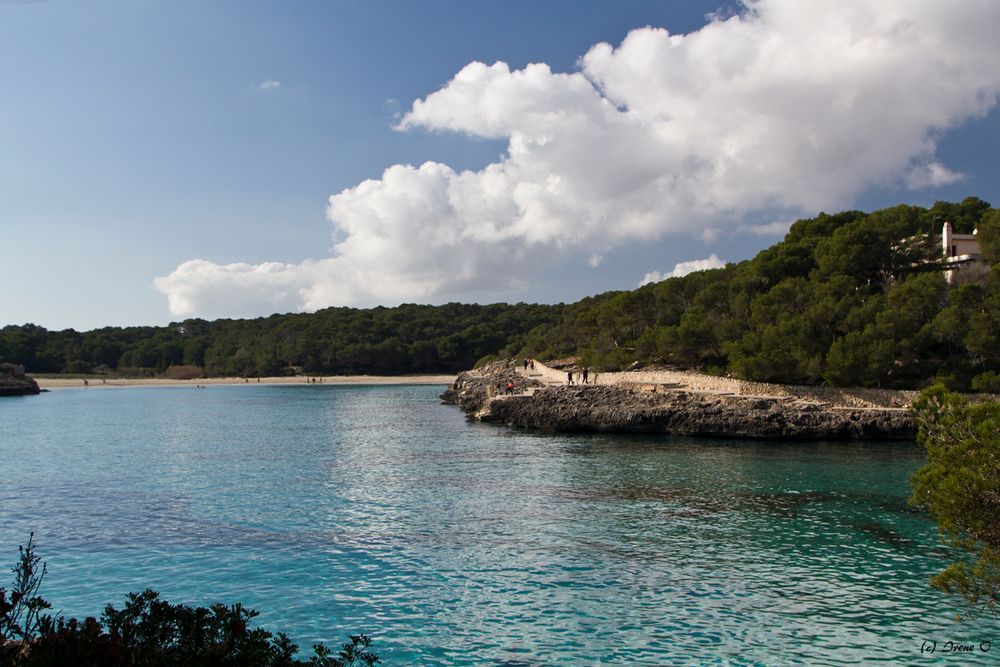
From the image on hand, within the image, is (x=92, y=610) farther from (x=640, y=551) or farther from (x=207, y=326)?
(x=207, y=326)

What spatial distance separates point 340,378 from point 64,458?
88.6 meters

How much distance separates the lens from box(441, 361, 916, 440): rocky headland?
120 ft

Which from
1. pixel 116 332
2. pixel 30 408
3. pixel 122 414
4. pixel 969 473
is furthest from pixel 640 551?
pixel 116 332

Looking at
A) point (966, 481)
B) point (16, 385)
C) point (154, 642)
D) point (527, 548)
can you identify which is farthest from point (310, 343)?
point (154, 642)

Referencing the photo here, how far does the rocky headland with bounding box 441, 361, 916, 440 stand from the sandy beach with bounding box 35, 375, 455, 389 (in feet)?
230

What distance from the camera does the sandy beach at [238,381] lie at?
118 metres

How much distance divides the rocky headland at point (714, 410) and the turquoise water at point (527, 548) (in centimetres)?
447

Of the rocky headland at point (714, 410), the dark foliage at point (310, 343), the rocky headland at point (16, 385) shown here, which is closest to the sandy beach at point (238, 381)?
the dark foliage at point (310, 343)

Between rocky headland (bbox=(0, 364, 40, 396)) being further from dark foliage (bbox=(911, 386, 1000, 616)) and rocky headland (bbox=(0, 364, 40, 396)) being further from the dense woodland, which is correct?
dark foliage (bbox=(911, 386, 1000, 616))

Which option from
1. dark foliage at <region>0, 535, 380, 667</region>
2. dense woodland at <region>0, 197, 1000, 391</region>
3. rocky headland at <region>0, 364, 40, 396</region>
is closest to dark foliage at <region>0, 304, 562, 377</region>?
dense woodland at <region>0, 197, 1000, 391</region>

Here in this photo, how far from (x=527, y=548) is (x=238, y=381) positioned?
120610 millimetres

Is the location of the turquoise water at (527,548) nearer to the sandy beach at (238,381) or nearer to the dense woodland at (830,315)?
the dense woodland at (830,315)

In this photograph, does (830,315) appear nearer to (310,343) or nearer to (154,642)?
(154,642)

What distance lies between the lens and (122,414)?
62125 millimetres
